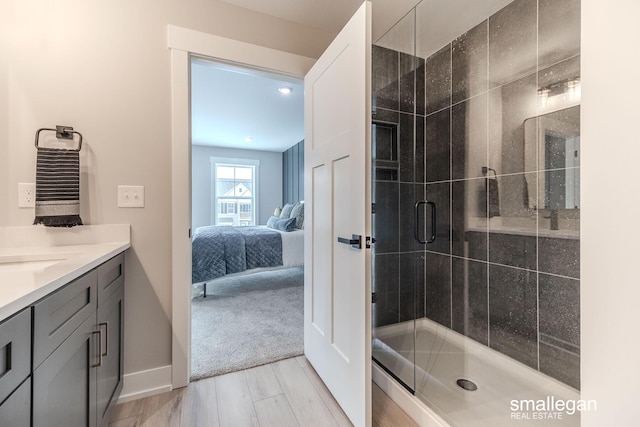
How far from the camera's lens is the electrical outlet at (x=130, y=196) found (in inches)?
61.2

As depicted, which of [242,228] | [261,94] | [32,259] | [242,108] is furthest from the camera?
[242,228]

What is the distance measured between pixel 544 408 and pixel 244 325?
7.19 feet

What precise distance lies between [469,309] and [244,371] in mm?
1692

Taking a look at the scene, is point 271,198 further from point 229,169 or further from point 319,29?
point 319,29

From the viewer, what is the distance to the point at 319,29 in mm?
2074

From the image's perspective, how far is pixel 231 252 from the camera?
3.21m

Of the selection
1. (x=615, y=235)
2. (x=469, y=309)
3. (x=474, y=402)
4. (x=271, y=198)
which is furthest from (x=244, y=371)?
(x=271, y=198)

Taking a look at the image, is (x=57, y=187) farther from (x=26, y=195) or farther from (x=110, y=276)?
(x=110, y=276)

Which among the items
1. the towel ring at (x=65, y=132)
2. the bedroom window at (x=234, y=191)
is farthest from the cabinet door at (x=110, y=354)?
the bedroom window at (x=234, y=191)

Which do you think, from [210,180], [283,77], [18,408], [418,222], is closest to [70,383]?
[18,408]

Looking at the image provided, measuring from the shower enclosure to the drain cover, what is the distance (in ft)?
0.04

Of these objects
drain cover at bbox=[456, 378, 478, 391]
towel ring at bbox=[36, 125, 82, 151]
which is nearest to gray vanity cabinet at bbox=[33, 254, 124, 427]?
towel ring at bbox=[36, 125, 82, 151]

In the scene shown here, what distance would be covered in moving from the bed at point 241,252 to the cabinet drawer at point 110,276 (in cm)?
155

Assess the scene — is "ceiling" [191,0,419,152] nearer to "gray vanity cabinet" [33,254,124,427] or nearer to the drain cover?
"gray vanity cabinet" [33,254,124,427]
